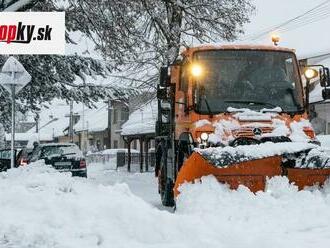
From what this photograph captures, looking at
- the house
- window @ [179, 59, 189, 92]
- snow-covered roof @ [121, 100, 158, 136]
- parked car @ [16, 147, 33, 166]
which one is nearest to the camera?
window @ [179, 59, 189, 92]

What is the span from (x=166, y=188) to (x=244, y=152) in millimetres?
3910

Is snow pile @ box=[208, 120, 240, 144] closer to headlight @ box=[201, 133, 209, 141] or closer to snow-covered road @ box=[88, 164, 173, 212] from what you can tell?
headlight @ box=[201, 133, 209, 141]

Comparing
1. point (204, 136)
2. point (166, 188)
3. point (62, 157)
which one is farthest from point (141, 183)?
point (204, 136)

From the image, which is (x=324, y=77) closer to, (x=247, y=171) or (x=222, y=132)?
(x=222, y=132)

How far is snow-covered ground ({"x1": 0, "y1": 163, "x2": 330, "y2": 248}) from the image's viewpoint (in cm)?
570

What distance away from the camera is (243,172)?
8.25 meters

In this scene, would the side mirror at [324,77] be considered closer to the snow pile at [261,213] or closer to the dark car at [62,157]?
the snow pile at [261,213]

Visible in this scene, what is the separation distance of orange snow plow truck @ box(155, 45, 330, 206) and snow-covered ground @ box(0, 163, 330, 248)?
10.0 inches

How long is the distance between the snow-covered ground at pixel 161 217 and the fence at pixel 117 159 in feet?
95.8

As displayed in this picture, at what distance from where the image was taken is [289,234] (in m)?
6.51

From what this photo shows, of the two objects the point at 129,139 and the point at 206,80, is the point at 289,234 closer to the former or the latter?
the point at 206,80

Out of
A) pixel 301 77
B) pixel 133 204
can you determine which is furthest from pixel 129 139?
pixel 133 204

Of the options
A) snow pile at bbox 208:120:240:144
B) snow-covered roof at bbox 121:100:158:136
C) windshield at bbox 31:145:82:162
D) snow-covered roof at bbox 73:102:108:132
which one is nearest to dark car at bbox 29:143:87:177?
windshield at bbox 31:145:82:162

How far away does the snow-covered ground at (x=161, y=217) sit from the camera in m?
5.70
